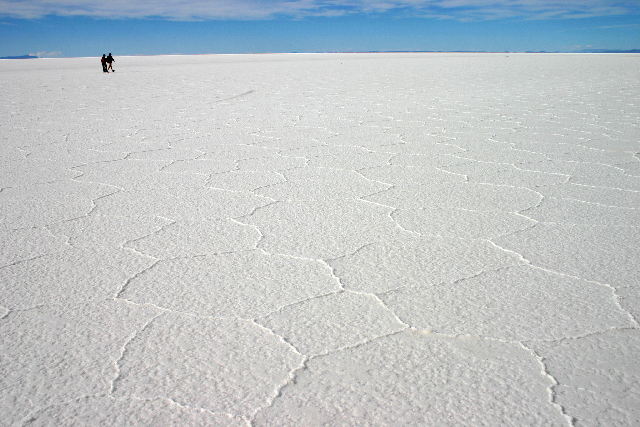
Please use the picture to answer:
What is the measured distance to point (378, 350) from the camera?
3.19 ft

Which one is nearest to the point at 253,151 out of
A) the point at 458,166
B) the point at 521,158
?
the point at 458,166

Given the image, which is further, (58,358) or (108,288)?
(108,288)

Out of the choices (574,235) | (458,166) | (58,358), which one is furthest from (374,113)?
(58,358)

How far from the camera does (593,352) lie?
0.96 metres

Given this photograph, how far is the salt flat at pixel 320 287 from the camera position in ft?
2.77

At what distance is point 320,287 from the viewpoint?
48.6 inches

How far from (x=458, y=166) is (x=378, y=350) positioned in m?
1.66

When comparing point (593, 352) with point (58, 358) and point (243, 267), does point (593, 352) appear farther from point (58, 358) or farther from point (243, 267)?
point (58, 358)

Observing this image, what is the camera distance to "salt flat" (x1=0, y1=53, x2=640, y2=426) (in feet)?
2.77

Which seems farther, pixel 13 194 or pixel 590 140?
pixel 590 140

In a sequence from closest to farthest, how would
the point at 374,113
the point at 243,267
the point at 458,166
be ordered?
1. the point at 243,267
2. the point at 458,166
3. the point at 374,113

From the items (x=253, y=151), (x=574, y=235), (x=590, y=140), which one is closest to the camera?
(x=574, y=235)

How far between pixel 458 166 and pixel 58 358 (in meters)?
1.96

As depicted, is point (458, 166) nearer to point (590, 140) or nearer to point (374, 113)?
point (590, 140)
